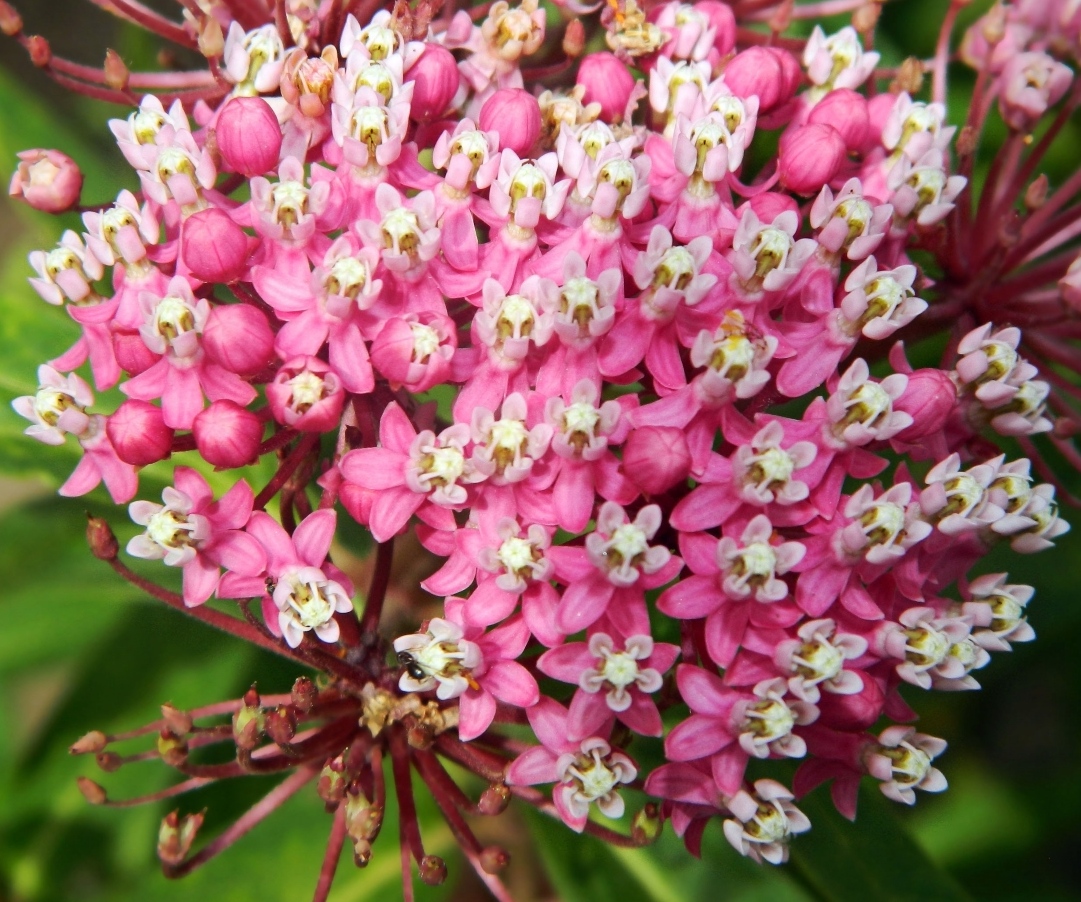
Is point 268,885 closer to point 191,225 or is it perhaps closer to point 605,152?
point 191,225

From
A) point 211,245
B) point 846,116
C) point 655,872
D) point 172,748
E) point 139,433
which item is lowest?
point 655,872

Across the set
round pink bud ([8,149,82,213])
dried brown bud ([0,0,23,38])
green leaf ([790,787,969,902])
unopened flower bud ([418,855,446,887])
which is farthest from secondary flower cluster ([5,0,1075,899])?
dried brown bud ([0,0,23,38])

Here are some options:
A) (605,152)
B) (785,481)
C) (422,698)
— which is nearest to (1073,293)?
(785,481)

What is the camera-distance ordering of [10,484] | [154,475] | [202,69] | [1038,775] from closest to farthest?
[154,475] → [202,69] → [1038,775] → [10,484]

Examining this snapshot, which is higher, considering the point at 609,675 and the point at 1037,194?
the point at 1037,194

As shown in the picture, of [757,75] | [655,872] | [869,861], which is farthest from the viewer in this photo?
[655,872]

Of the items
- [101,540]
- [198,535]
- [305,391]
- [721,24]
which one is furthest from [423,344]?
[721,24]

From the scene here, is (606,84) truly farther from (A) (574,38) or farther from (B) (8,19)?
(B) (8,19)
